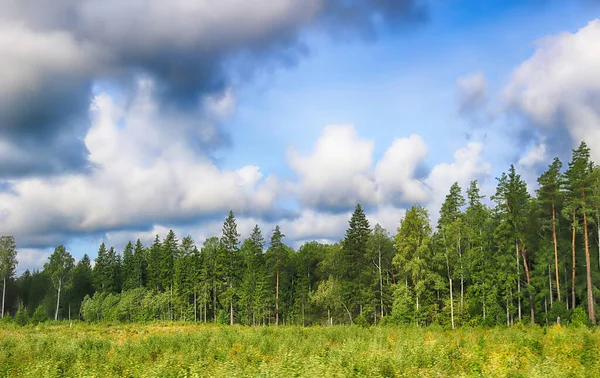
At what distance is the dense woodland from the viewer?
49.3 m

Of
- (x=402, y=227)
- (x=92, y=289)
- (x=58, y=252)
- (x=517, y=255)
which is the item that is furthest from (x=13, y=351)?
(x=92, y=289)

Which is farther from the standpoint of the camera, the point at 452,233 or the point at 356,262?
the point at 356,262

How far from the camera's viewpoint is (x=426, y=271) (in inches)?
2132

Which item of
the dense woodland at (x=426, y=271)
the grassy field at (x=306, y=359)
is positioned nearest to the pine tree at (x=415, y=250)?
the dense woodland at (x=426, y=271)

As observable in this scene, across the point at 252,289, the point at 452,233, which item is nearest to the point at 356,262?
the point at 452,233

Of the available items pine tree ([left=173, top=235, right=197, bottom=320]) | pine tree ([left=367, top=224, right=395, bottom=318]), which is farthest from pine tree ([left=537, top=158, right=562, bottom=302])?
pine tree ([left=173, top=235, right=197, bottom=320])

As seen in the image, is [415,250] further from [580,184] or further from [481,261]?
[580,184]

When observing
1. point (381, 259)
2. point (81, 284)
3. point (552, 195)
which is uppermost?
point (552, 195)

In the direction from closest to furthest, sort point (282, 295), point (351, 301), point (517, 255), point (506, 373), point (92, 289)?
point (506, 373), point (517, 255), point (351, 301), point (282, 295), point (92, 289)

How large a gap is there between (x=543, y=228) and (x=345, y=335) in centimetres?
3148

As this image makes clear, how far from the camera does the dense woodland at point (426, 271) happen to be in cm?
4934

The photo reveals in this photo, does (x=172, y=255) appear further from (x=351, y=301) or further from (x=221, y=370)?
(x=221, y=370)

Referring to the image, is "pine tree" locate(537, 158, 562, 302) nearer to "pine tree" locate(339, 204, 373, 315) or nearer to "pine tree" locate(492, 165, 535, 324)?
"pine tree" locate(492, 165, 535, 324)

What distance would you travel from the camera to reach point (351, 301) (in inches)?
2427
